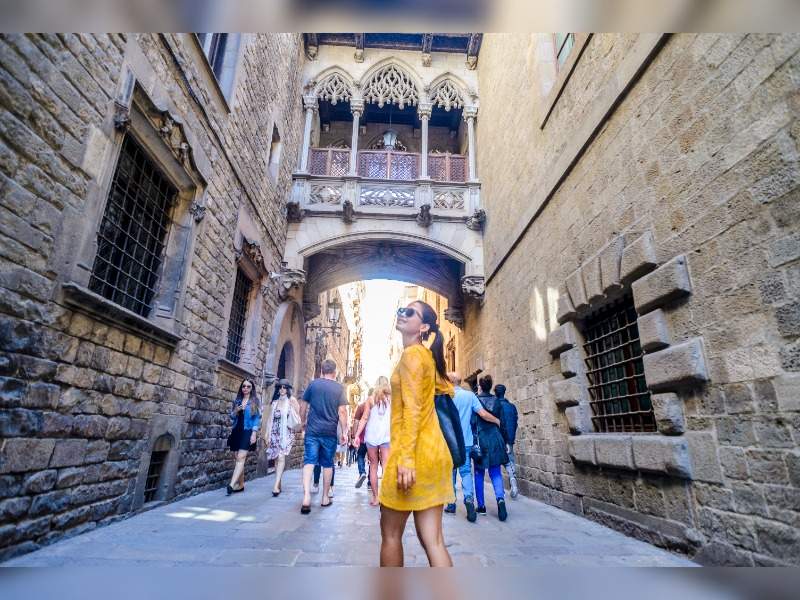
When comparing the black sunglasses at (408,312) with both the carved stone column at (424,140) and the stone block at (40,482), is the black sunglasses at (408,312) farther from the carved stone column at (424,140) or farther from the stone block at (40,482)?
the carved stone column at (424,140)

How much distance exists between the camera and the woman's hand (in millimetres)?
1889

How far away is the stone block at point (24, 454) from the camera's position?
275 centimetres

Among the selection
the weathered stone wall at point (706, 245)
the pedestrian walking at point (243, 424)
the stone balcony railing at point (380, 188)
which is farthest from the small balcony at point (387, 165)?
the pedestrian walking at point (243, 424)

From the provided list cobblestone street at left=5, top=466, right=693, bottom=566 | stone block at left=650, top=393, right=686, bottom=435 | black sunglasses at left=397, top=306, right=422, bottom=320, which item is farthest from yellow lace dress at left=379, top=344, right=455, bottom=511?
stone block at left=650, top=393, right=686, bottom=435

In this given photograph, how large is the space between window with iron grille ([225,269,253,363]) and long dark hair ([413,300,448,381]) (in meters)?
5.89

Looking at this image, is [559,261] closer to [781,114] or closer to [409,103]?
[781,114]

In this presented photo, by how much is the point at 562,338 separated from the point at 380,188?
7047 mm

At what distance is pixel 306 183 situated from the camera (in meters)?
10.9

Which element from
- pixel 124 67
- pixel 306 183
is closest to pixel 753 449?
pixel 124 67

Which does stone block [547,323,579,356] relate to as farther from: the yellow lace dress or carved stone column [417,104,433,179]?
carved stone column [417,104,433,179]

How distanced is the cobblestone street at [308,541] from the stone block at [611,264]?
2.30 metres

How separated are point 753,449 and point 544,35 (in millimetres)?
6897
